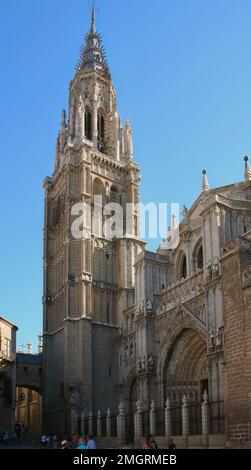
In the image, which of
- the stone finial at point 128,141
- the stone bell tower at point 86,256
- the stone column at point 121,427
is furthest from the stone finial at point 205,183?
the stone column at point 121,427

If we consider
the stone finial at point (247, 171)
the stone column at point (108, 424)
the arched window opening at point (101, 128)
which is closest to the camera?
the stone column at point (108, 424)

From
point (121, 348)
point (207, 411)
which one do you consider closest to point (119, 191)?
point (121, 348)

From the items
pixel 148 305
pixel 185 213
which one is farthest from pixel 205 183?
pixel 148 305

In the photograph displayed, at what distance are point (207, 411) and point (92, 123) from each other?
33.1 metres

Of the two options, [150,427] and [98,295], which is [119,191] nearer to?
[98,295]

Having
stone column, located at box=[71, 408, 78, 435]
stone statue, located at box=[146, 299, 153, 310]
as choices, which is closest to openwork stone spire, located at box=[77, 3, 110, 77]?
stone statue, located at box=[146, 299, 153, 310]

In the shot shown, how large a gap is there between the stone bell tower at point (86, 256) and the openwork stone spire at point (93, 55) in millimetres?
1017

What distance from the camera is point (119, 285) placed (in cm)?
4878

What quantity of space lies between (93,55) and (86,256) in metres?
22.9

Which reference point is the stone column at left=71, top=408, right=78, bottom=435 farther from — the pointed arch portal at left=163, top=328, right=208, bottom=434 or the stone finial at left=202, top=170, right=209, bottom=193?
the stone finial at left=202, top=170, right=209, bottom=193

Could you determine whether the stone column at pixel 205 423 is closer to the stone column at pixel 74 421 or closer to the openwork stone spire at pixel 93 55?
the stone column at pixel 74 421

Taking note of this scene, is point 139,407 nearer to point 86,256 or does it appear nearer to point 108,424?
point 108,424

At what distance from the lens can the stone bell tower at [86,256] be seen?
45.3 m

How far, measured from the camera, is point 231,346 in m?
23.7
